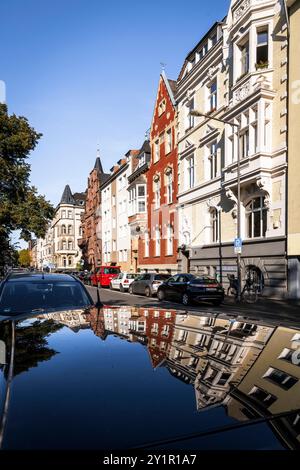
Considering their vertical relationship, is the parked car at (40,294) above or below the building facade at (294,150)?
below

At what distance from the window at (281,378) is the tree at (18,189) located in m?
21.3

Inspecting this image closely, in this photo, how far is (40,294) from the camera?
480 centimetres

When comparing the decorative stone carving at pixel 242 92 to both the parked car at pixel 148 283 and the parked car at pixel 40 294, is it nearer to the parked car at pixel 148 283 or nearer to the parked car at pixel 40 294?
the parked car at pixel 148 283

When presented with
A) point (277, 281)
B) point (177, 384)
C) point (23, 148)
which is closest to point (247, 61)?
point (277, 281)

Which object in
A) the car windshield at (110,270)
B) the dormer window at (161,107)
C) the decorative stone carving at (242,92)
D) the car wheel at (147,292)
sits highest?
the dormer window at (161,107)

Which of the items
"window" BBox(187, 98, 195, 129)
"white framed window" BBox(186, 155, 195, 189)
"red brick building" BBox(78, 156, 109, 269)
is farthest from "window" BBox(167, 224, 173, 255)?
"red brick building" BBox(78, 156, 109, 269)

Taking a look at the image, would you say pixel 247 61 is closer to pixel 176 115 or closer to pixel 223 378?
pixel 176 115

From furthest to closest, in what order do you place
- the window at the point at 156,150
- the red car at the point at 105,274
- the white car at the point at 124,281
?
the window at the point at 156,150, the red car at the point at 105,274, the white car at the point at 124,281

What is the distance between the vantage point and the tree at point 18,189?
71.7 ft

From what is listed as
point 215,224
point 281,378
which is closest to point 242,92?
point 215,224

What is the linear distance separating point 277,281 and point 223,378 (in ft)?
54.5

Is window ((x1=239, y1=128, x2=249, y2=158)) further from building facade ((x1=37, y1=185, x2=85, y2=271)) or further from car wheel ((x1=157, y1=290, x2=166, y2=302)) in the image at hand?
building facade ((x1=37, y1=185, x2=85, y2=271))

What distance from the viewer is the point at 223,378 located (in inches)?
73.0

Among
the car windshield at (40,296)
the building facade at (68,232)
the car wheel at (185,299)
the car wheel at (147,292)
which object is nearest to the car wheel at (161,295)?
the car wheel at (147,292)
